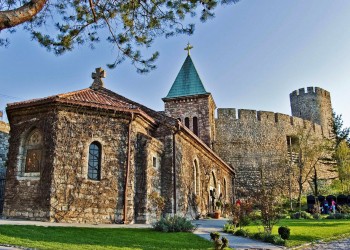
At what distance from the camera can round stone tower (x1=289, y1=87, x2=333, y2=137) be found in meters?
52.4

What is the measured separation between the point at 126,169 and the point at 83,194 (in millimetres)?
2090

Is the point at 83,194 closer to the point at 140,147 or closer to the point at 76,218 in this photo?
the point at 76,218

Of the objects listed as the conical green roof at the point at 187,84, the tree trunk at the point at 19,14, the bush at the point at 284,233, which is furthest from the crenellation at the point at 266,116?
the tree trunk at the point at 19,14

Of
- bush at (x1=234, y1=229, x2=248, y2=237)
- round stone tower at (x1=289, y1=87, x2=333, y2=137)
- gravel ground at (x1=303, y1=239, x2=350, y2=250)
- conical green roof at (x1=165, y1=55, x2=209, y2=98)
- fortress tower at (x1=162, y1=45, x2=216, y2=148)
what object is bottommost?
gravel ground at (x1=303, y1=239, x2=350, y2=250)

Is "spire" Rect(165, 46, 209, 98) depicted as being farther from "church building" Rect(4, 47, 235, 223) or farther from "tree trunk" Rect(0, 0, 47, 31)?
"tree trunk" Rect(0, 0, 47, 31)

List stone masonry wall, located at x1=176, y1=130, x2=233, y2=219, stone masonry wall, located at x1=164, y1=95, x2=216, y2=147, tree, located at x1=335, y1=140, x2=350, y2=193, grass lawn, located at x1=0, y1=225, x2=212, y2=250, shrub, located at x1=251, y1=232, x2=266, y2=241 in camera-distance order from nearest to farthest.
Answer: grass lawn, located at x1=0, y1=225, x2=212, y2=250, shrub, located at x1=251, y1=232, x2=266, y2=241, stone masonry wall, located at x1=176, y1=130, x2=233, y2=219, stone masonry wall, located at x1=164, y1=95, x2=216, y2=147, tree, located at x1=335, y1=140, x2=350, y2=193

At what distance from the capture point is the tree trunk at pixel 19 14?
22.6 feet

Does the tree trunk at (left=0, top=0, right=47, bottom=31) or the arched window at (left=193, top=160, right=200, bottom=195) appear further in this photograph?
the arched window at (left=193, top=160, right=200, bottom=195)

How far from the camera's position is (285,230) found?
11453mm

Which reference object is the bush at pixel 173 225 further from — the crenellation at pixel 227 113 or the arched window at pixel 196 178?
the crenellation at pixel 227 113

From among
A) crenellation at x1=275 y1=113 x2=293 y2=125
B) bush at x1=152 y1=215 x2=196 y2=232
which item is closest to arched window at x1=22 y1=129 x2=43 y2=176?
bush at x1=152 y1=215 x2=196 y2=232

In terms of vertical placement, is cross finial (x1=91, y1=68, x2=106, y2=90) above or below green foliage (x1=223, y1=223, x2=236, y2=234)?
above

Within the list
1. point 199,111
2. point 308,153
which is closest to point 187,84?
point 199,111

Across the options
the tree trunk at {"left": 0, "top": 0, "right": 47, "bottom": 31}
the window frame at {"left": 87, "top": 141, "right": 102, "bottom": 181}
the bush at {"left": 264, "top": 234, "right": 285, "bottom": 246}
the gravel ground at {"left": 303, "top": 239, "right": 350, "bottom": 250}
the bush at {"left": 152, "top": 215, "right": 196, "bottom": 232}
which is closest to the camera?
the tree trunk at {"left": 0, "top": 0, "right": 47, "bottom": 31}
